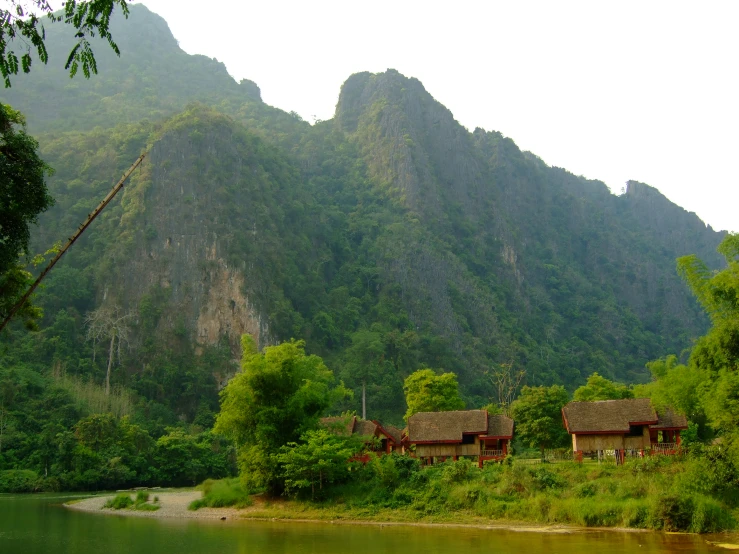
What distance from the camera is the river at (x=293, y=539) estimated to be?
23.1 m

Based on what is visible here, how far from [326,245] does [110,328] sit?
4942 centimetres

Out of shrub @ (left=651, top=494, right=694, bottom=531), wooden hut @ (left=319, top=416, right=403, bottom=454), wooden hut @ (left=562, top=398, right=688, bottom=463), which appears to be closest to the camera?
shrub @ (left=651, top=494, right=694, bottom=531)

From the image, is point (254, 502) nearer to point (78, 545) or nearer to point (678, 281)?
point (78, 545)

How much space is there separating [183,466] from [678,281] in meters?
150

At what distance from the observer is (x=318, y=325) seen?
3922 inches

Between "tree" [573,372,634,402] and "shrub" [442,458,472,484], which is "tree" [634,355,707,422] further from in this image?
"tree" [573,372,634,402]

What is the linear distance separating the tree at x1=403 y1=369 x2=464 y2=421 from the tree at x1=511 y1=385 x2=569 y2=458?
8638 millimetres

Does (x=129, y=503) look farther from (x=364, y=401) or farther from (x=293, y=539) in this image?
(x=364, y=401)

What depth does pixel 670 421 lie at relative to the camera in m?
36.1

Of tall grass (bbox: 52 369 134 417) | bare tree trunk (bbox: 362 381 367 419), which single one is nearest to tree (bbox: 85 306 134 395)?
tall grass (bbox: 52 369 134 417)

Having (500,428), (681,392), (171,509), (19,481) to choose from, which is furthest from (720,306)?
(19,481)

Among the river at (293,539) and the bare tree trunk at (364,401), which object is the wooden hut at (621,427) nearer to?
the river at (293,539)

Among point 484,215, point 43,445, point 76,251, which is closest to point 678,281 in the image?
point 484,215

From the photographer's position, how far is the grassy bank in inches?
1060
